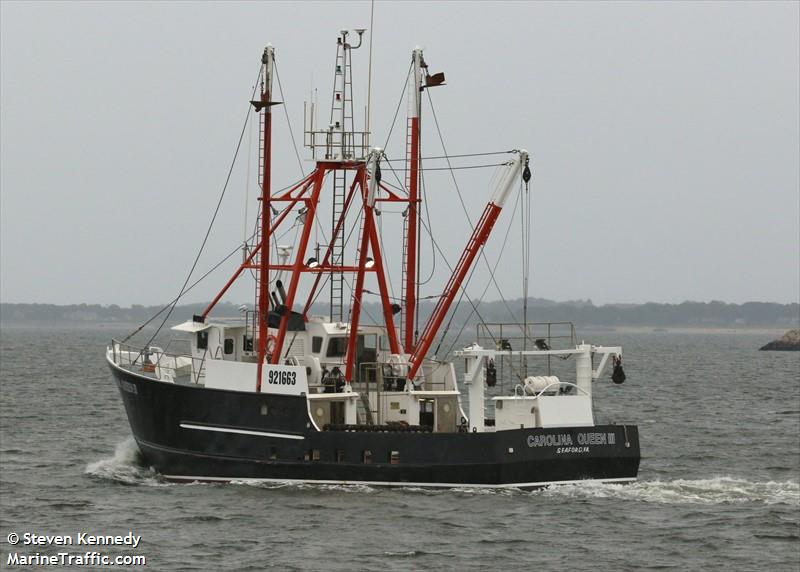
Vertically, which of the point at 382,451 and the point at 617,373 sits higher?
the point at 617,373

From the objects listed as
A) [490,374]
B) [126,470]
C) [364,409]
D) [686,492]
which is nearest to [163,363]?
[126,470]

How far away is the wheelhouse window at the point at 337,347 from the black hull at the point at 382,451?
2568 millimetres

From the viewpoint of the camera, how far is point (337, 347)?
3359 cm

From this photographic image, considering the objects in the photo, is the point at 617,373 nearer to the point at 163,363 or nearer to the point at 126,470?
the point at 163,363

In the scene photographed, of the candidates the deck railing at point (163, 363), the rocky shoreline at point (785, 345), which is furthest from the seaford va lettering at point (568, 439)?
the rocky shoreline at point (785, 345)

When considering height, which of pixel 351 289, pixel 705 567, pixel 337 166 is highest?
pixel 337 166

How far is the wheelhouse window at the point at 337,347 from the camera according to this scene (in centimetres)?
3350

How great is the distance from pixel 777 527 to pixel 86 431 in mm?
24694

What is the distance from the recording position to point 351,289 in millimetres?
32906

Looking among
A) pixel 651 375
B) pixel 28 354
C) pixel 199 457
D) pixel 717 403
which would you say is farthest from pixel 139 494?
pixel 28 354

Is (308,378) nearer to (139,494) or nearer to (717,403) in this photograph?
(139,494)

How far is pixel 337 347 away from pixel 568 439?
6.13 meters

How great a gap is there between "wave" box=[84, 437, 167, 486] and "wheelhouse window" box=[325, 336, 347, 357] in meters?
4.98

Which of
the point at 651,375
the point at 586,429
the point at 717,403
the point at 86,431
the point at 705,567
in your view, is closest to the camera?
the point at 705,567
